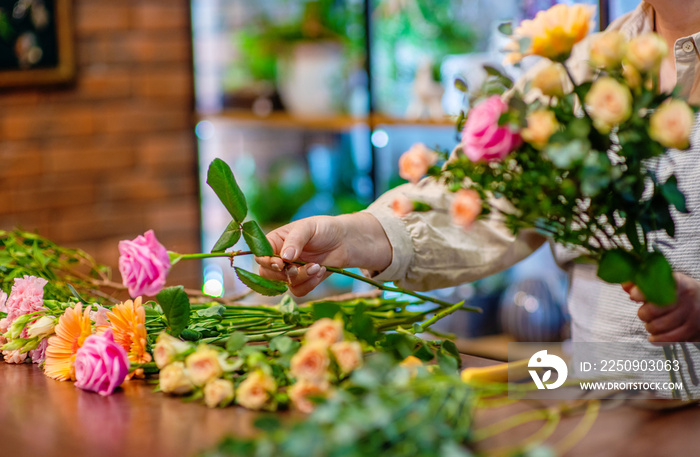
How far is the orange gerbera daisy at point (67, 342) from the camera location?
33.6 inches

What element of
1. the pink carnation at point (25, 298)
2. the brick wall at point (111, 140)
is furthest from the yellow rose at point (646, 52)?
the brick wall at point (111, 140)

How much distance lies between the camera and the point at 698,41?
102 cm

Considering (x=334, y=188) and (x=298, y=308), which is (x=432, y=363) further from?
(x=334, y=188)

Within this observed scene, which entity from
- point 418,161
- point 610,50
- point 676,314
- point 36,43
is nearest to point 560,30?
point 610,50

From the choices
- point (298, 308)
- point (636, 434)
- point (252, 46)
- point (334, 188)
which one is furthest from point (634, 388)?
point (252, 46)

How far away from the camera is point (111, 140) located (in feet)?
9.28

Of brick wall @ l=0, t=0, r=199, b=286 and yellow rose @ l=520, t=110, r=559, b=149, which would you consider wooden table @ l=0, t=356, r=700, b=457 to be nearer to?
yellow rose @ l=520, t=110, r=559, b=149

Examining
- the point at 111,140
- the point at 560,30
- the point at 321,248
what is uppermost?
the point at 560,30

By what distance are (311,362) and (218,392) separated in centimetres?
15

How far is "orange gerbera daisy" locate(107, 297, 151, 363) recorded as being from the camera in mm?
837

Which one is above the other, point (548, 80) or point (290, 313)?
point (548, 80)

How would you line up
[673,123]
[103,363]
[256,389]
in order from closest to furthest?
[673,123] < [256,389] < [103,363]

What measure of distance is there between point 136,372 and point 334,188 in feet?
6.14

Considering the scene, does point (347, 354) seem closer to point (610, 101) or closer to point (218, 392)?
point (218, 392)
